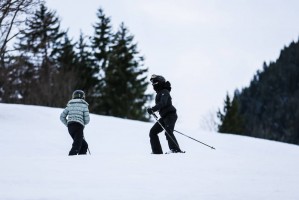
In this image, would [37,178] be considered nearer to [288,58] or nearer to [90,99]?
[90,99]

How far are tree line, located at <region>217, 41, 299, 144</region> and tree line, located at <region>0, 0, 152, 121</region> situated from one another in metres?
46.7

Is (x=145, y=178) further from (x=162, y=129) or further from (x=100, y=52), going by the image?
(x=100, y=52)

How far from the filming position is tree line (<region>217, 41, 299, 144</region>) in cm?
9006

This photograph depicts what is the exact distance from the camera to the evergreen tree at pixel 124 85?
137 feet

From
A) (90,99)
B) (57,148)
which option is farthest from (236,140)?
(90,99)

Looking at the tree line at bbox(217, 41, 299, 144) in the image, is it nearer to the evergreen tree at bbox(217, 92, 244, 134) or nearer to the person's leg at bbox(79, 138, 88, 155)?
the evergreen tree at bbox(217, 92, 244, 134)

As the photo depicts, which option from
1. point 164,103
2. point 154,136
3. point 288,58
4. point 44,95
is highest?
point 288,58

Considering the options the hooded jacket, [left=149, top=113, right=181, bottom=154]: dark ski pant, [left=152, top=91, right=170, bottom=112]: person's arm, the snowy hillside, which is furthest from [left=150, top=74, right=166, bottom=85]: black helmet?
the snowy hillside

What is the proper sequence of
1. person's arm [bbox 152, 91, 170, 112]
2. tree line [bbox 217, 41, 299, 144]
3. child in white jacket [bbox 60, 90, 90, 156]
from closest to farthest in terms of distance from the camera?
person's arm [bbox 152, 91, 170, 112] < child in white jacket [bbox 60, 90, 90, 156] < tree line [bbox 217, 41, 299, 144]

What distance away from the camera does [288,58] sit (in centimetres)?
10500

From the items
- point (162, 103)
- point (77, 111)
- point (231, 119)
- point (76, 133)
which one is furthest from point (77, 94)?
point (231, 119)

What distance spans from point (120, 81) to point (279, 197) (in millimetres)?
38014

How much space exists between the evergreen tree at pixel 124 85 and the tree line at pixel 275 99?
46013 mm

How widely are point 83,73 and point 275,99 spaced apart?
67.8 m
